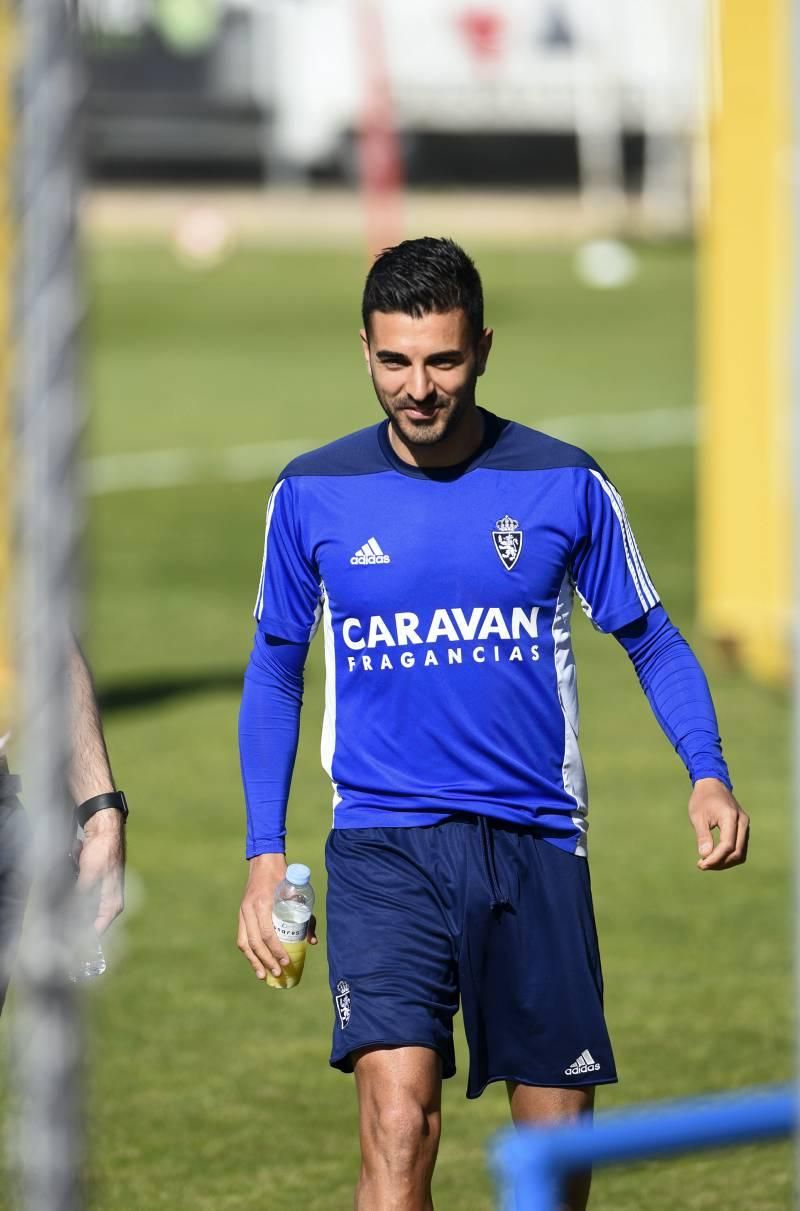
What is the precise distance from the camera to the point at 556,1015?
4.93 m

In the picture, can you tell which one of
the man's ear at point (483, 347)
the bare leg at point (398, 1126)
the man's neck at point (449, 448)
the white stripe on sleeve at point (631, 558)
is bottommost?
the bare leg at point (398, 1126)

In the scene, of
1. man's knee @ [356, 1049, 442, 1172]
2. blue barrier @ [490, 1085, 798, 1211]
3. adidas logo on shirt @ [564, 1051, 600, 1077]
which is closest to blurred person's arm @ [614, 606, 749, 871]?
adidas logo on shirt @ [564, 1051, 600, 1077]

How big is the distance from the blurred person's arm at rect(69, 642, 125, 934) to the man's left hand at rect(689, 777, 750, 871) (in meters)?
1.20

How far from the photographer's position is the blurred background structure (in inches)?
296

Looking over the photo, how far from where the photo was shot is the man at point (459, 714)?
487 cm

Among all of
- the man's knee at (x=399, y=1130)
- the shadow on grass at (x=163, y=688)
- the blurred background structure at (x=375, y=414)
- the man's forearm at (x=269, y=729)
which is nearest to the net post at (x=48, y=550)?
the blurred background structure at (x=375, y=414)

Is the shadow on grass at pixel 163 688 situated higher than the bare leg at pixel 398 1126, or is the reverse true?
the shadow on grass at pixel 163 688

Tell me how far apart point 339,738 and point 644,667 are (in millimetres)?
695

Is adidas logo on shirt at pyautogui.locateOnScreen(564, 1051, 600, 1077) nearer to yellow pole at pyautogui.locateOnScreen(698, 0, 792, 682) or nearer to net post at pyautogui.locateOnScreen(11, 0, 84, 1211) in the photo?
net post at pyautogui.locateOnScreen(11, 0, 84, 1211)

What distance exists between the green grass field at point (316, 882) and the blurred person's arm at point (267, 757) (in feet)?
3.68

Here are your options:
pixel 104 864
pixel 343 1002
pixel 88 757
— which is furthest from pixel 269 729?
pixel 343 1002

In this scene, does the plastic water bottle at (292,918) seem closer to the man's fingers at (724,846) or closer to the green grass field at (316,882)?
the man's fingers at (724,846)

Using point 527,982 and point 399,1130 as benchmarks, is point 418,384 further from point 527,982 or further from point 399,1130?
point 399,1130

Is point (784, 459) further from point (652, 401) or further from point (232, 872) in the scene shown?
point (652, 401)
